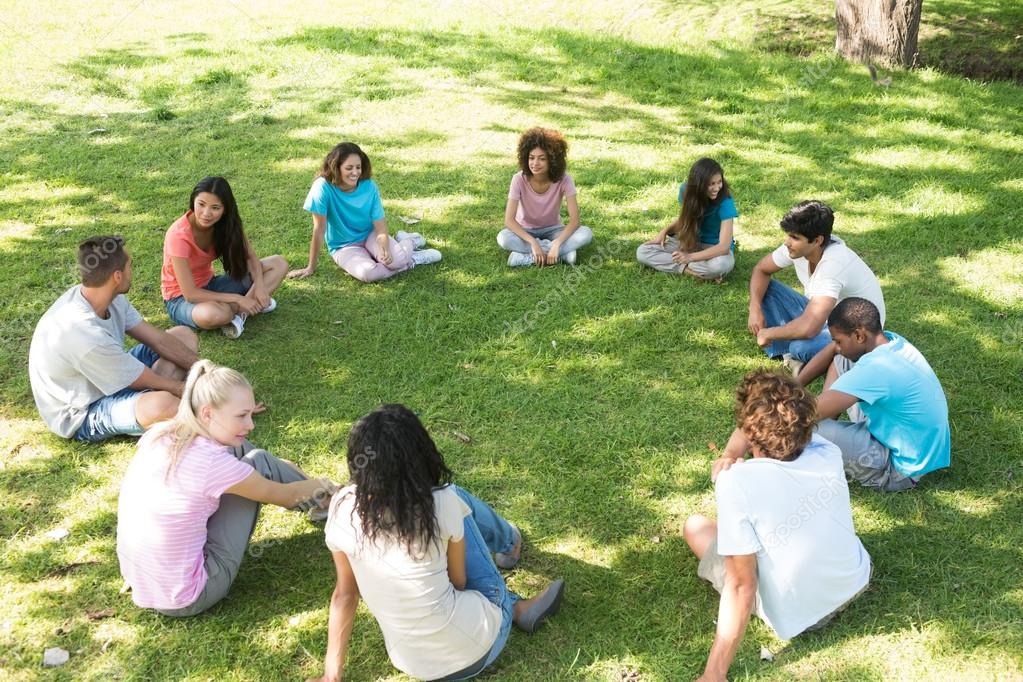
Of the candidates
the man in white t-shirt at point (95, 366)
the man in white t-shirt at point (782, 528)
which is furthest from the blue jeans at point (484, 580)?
the man in white t-shirt at point (95, 366)

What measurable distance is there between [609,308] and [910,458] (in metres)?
2.43

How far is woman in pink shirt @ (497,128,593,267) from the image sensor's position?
6.92m

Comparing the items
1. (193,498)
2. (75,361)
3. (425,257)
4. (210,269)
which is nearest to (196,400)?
(193,498)

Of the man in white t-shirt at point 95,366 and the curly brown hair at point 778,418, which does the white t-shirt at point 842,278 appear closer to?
the curly brown hair at point 778,418

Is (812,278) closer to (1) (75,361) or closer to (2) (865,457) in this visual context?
(2) (865,457)

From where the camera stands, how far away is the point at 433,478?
3.46 metres

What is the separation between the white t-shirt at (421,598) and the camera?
344cm

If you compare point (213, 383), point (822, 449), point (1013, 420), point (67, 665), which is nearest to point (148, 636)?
point (67, 665)

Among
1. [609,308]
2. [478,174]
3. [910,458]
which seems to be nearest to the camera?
[910,458]

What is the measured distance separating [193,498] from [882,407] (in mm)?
3258

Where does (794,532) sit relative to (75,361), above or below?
below

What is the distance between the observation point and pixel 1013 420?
5.27 meters

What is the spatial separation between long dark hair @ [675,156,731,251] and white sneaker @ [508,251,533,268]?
1.13 meters

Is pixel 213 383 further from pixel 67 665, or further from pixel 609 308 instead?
pixel 609 308
